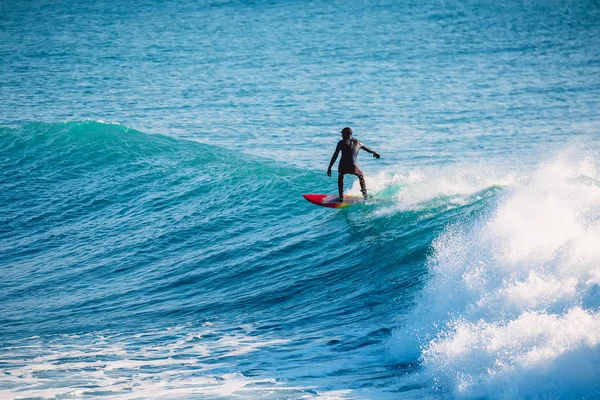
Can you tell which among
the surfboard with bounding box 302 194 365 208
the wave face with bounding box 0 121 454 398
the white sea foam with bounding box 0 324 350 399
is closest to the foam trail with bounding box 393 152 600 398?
the wave face with bounding box 0 121 454 398

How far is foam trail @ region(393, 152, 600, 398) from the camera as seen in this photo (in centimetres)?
764

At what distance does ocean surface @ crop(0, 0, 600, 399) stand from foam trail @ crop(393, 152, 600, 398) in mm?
31

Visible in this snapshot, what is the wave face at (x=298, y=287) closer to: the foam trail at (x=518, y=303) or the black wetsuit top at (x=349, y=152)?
the foam trail at (x=518, y=303)

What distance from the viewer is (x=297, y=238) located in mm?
15016

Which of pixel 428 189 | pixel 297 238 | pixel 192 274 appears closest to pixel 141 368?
pixel 192 274

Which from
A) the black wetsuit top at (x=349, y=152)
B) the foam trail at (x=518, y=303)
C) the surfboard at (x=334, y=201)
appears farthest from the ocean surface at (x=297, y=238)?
the black wetsuit top at (x=349, y=152)

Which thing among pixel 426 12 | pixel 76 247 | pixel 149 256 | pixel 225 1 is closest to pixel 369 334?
pixel 149 256

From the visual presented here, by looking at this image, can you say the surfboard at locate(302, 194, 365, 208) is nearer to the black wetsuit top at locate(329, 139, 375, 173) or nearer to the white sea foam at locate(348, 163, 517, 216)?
the white sea foam at locate(348, 163, 517, 216)

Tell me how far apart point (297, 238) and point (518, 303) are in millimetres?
6453

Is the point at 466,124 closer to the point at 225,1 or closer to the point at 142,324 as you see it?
the point at 142,324

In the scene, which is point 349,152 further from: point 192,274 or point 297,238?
point 192,274

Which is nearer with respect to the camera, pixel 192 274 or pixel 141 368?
pixel 141 368

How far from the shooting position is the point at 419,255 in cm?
1258

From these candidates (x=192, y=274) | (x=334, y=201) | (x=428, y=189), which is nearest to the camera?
(x=192, y=274)
